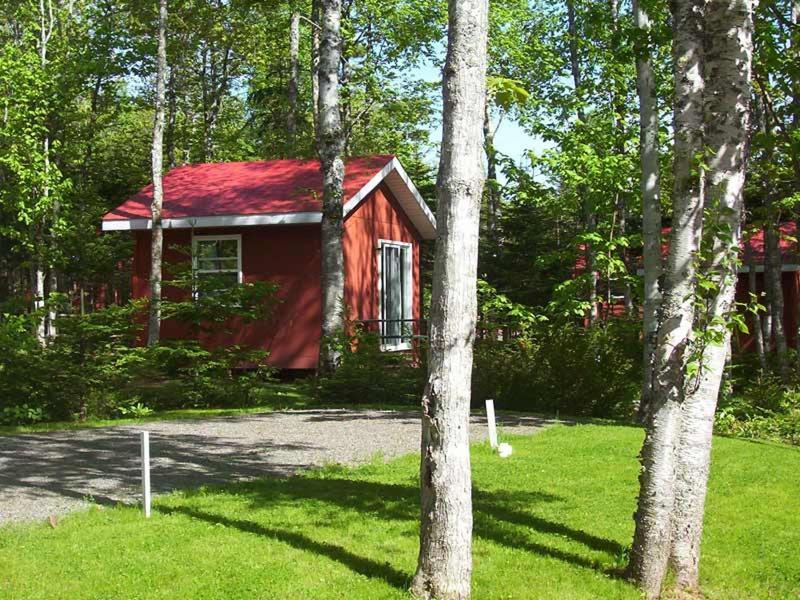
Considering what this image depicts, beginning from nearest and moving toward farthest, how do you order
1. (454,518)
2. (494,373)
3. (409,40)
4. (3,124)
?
(454,518)
(494,373)
(3,124)
(409,40)

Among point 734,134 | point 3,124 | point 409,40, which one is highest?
point 409,40

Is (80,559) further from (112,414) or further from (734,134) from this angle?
(112,414)

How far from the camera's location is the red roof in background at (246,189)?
19.8 meters

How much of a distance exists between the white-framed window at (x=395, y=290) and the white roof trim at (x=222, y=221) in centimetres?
321

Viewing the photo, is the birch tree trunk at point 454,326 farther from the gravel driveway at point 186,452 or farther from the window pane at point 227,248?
the window pane at point 227,248

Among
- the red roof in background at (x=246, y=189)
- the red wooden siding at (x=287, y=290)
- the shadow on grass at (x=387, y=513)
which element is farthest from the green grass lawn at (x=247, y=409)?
the shadow on grass at (x=387, y=513)

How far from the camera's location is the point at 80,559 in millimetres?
6277

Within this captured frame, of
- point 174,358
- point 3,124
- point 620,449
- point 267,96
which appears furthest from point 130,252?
point 620,449

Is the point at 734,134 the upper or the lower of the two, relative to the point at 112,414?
upper

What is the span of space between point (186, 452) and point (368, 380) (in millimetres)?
5935

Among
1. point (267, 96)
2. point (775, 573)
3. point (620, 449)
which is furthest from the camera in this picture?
point (267, 96)

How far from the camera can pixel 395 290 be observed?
75.9 ft

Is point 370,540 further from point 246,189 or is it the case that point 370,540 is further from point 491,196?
point 491,196

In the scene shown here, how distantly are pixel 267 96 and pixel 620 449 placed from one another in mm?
25070
